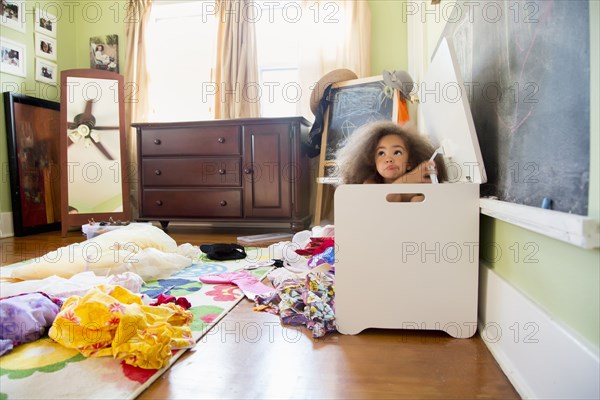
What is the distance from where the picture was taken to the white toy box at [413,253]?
103cm

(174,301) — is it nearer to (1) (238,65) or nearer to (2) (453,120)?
(2) (453,120)

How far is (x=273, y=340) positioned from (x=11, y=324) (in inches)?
25.7

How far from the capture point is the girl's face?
4.25 feet

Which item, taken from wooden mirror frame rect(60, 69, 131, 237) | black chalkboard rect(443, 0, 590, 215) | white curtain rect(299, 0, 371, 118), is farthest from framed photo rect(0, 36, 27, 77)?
black chalkboard rect(443, 0, 590, 215)

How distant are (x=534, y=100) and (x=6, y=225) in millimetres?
3506

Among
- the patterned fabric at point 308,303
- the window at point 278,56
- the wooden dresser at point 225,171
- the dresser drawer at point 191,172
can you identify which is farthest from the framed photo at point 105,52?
the patterned fabric at point 308,303

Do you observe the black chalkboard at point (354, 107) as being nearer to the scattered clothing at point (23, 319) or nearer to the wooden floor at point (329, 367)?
the wooden floor at point (329, 367)

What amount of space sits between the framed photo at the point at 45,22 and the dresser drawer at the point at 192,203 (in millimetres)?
1695

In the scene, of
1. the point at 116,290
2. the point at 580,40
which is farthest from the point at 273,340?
the point at 580,40

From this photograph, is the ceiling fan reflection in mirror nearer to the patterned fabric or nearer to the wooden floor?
the patterned fabric

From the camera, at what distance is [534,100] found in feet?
2.54

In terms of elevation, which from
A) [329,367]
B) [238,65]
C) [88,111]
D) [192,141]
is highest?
[238,65]

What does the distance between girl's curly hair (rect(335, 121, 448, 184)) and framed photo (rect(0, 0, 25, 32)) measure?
3085 mm

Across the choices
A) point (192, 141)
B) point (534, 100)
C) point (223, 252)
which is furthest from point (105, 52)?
point (534, 100)
